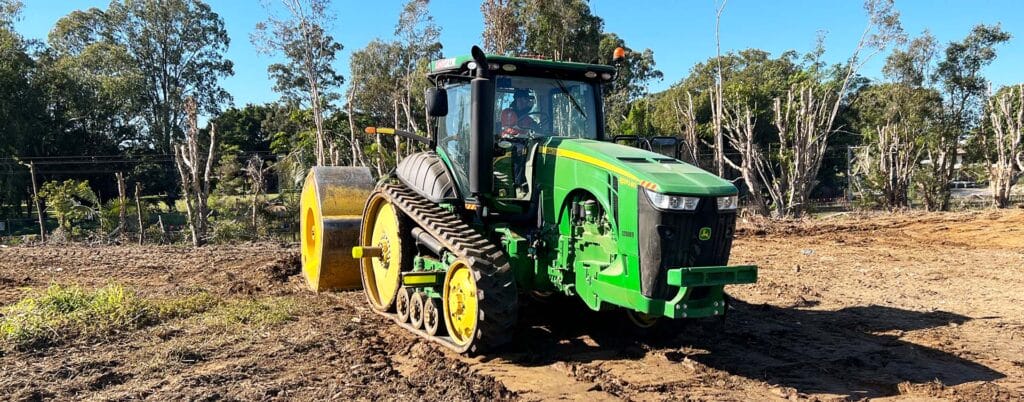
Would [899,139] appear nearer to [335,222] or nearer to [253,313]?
[335,222]

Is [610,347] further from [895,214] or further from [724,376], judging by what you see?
[895,214]

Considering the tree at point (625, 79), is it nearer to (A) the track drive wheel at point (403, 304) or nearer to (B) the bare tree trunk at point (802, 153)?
(B) the bare tree trunk at point (802, 153)

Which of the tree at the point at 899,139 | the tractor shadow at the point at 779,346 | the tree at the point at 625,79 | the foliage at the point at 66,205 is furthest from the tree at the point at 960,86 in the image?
the foliage at the point at 66,205

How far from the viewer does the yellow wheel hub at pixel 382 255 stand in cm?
740

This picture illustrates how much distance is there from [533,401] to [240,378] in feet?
7.45

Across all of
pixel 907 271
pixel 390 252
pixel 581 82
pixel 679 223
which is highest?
pixel 581 82

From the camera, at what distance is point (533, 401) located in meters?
4.91

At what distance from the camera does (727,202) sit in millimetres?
5109

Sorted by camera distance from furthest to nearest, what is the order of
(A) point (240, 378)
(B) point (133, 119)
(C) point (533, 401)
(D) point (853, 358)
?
(B) point (133, 119) < (D) point (853, 358) < (A) point (240, 378) < (C) point (533, 401)

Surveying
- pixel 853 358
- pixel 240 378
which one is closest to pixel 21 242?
pixel 240 378

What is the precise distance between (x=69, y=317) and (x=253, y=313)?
5.55 feet

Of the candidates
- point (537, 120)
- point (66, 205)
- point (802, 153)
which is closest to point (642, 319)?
point (537, 120)

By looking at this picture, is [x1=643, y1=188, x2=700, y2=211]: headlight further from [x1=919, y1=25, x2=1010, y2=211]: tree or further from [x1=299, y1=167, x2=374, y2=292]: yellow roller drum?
[x1=919, y1=25, x2=1010, y2=211]: tree

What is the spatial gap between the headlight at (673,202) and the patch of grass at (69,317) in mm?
5276
